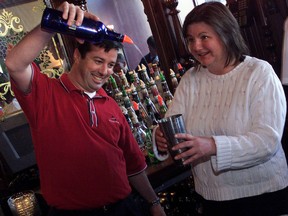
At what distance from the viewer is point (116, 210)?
Result: 1541 millimetres

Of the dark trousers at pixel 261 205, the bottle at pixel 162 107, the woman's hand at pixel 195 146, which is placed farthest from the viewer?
the bottle at pixel 162 107

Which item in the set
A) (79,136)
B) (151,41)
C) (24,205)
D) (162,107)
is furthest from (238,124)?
(151,41)

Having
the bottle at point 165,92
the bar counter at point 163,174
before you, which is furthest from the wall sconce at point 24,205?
the bottle at point 165,92

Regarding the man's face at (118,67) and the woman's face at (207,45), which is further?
the man's face at (118,67)

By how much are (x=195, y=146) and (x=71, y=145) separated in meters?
0.56

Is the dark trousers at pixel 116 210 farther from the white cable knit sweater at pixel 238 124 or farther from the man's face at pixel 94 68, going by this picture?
the man's face at pixel 94 68

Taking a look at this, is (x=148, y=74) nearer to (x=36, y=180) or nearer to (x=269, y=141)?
(x=36, y=180)

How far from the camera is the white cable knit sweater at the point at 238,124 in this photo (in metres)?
1.16

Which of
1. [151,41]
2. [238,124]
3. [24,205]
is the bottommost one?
[24,205]

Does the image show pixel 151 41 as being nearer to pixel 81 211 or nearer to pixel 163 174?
pixel 163 174

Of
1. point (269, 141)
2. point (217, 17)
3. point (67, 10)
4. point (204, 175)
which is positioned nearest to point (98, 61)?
point (67, 10)

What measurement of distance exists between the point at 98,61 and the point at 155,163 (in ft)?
2.62

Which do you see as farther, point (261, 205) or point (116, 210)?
point (116, 210)

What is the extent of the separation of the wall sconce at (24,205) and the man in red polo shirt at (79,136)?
478 mm
